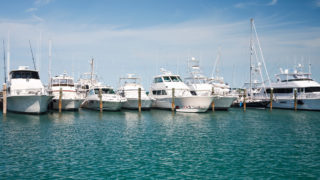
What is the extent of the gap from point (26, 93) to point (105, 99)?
1169 centimetres

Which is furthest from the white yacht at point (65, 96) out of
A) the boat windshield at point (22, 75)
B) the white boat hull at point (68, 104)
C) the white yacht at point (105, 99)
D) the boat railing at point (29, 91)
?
the boat railing at point (29, 91)

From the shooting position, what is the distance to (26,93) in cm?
3438

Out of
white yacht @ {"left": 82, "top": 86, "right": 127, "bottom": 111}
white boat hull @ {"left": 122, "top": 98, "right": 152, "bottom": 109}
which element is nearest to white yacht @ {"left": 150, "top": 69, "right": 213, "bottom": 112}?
white boat hull @ {"left": 122, "top": 98, "right": 152, "bottom": 109}

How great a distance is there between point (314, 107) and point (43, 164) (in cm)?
4774

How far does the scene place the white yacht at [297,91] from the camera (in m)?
49.0

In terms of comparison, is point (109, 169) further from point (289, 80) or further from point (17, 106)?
point (289, 80)

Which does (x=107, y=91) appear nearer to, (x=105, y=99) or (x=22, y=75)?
(x=105, y=99)

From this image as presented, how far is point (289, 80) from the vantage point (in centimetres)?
5341

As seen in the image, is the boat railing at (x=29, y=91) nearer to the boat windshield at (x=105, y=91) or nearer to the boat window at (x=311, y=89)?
the boat windshield at (x=105, y=91)

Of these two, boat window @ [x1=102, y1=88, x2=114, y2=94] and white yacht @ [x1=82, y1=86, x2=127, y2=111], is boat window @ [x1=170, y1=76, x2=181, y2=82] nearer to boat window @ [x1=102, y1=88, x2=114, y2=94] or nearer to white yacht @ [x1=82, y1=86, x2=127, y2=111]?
white yacht @ [x1=82, y1=86, x2=127, y2=111]

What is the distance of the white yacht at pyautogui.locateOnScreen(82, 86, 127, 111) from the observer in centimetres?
4250

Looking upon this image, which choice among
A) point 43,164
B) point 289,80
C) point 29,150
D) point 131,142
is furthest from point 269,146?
point 289,80

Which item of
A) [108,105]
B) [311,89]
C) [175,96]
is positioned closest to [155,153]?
[108,105]

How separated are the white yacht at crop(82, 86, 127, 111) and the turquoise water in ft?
55.0
